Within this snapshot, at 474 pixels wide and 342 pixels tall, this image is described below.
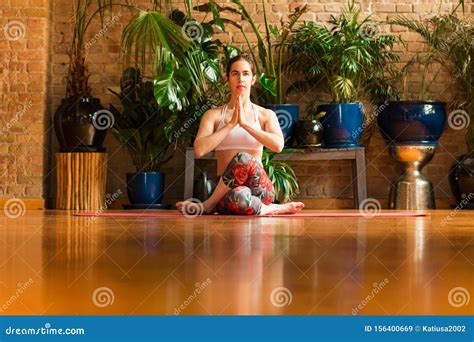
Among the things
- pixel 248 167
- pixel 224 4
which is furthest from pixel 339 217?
pixel 224 4

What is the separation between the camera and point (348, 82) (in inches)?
293

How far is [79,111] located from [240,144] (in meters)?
2.96

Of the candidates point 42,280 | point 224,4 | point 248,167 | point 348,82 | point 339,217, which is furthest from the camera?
point 224,4

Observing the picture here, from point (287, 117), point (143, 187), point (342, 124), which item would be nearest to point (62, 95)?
point (143, 187)

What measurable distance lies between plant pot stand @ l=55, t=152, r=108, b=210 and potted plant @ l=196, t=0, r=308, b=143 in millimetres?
1539

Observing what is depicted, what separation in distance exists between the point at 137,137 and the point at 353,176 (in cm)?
185

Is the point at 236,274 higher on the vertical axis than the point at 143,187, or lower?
higher

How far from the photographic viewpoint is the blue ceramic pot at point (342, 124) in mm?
7426

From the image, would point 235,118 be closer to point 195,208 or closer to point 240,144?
point 240,144

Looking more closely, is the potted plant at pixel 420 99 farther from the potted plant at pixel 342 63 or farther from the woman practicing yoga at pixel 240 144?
the woman practicing yoga at pixel 240 144

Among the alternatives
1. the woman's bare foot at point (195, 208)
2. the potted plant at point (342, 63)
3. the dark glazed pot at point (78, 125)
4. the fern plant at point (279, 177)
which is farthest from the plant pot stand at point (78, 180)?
the woman's bare foot at point (195, 208)

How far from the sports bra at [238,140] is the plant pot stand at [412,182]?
270 cm

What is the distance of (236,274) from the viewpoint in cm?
189

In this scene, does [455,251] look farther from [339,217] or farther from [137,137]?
[137,137]
